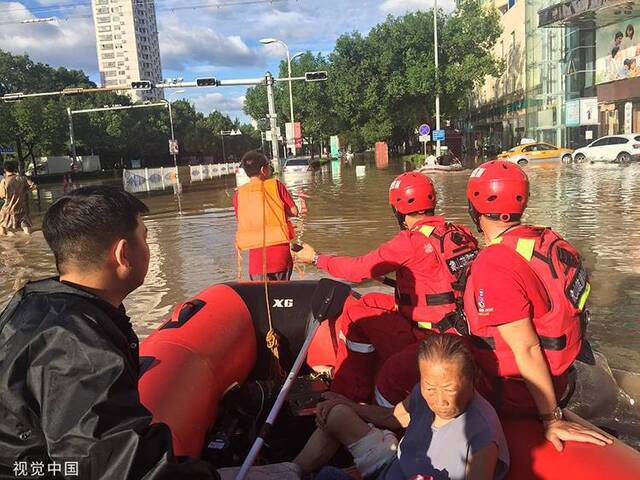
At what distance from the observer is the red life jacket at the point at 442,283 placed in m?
3.24

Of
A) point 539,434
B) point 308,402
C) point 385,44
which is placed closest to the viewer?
point 539,434

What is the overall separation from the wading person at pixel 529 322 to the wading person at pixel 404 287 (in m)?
0.59

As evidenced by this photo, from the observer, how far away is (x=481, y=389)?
8.29 feet

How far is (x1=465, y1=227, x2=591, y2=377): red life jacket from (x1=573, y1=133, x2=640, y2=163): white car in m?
27.8

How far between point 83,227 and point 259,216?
11.2ft

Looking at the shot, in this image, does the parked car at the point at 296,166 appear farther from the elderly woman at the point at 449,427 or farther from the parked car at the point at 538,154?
the elderly woman at the point at 449,427

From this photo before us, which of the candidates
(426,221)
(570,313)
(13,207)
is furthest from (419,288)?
(13,207)

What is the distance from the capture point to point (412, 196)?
3498mm

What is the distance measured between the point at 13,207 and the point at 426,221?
42.0ft

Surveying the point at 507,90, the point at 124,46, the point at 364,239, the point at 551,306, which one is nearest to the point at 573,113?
the point at 507,90

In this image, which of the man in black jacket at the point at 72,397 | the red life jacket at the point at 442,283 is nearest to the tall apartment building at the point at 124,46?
the red life jacket at the point at 442,283

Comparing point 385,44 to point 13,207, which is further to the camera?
point 385,44

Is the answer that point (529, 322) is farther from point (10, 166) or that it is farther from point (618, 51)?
point (618, 51)

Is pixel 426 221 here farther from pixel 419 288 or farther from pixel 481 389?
pixel 481 389
